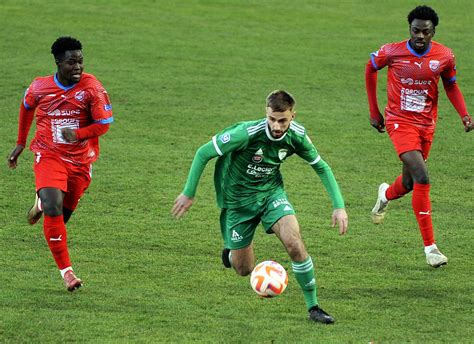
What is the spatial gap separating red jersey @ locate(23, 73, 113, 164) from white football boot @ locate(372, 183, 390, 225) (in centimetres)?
372

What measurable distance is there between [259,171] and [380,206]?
3.51m

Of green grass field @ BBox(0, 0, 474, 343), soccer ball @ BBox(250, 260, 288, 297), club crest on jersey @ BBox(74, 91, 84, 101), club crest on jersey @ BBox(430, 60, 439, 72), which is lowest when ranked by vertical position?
green grass field @ BBox(0, 0, 474, 343)

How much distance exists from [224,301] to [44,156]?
7.46 ft

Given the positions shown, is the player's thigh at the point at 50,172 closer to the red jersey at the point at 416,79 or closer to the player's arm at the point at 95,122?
the player's arm at the point at 95,122

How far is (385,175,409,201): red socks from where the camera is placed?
12359mm

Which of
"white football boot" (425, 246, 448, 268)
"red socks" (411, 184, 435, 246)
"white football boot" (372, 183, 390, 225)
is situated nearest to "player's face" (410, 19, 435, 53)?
"red socks" (411, 184, 435, 246)

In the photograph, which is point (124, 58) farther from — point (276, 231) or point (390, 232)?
point (276, 231)

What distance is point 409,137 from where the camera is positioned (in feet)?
38.0

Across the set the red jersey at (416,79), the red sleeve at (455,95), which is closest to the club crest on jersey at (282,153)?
the red jersey at (416,79)

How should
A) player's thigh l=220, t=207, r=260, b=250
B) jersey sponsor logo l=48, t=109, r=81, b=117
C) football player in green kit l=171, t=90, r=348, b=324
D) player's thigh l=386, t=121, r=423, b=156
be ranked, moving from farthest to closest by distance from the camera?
1. player's thigh l=386, t=121, r=423, b=156
2. jersey sponsor logo l=48, t=109, r=81, b=117
3. player's thigh l=220, t=207, r=260, b=250
4. football player in green kit l=171, t=90, r=348, b=324

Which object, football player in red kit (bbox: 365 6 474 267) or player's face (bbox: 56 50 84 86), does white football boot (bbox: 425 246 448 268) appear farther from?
player's face (bbox: 56 50 84 86)

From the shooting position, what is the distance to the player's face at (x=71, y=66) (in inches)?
413

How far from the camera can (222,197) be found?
1009cm

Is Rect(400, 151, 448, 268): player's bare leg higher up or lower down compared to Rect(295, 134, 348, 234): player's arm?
lower down
